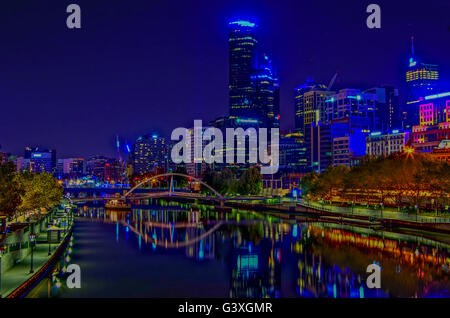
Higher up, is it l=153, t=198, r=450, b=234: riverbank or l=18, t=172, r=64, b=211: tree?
l=18, t=172, r=64, b=211: tree

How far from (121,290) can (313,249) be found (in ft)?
62.7

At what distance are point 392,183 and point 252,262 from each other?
3003 cm

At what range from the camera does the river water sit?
2928 cm

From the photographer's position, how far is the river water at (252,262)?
29281mm

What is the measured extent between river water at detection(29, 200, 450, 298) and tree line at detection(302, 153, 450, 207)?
29.4 ft

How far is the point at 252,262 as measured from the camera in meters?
39.1

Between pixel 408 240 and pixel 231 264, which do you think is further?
pixel 408 240

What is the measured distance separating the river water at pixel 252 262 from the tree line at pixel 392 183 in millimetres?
8975

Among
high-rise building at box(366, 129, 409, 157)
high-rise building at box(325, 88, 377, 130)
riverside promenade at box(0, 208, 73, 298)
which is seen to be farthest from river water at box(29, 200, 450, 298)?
high-rise building at box(325, 88, 377, 130)

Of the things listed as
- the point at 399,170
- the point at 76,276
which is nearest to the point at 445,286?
the point at 76,276

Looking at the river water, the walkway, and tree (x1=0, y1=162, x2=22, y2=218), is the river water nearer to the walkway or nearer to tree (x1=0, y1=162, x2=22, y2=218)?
the walkway

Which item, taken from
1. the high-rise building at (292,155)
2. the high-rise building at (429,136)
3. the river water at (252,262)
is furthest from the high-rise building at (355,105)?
the river water at (252,262)
